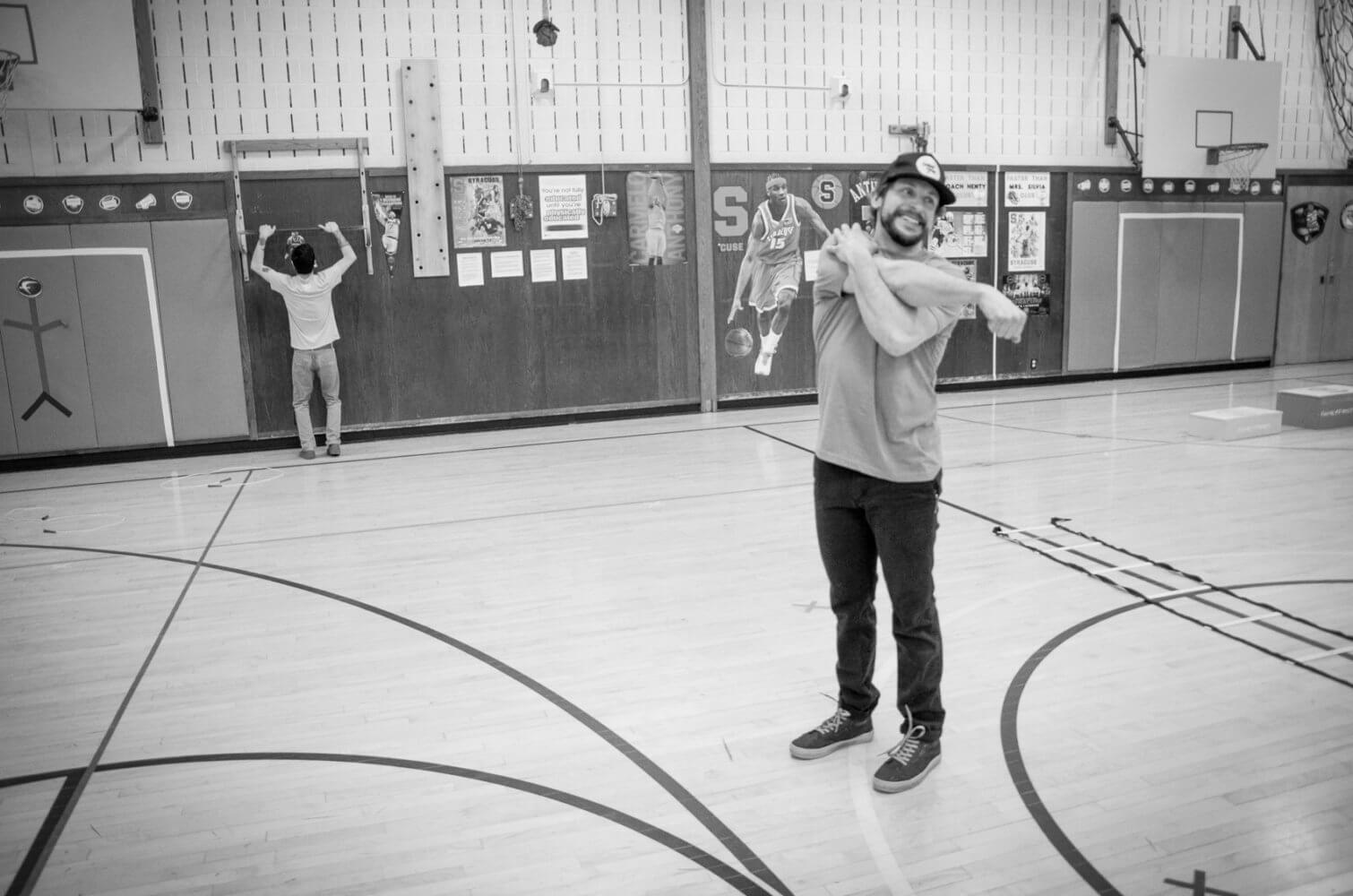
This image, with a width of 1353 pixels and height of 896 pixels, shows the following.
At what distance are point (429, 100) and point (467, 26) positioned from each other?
74 centimetres

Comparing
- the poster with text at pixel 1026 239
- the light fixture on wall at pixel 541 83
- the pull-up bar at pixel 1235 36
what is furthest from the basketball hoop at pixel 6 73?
the pull-up bar at pixel 1235 36

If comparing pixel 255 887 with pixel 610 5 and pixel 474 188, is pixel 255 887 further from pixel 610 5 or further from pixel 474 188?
pixel 610 5

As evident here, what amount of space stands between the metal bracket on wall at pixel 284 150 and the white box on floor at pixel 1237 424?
6.89 m

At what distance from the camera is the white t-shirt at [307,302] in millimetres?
7742

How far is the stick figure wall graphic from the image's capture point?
775 cm

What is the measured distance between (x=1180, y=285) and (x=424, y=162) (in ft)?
27.0

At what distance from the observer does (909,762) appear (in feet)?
8.86

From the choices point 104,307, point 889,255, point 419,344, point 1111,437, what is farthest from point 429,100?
point 889,255

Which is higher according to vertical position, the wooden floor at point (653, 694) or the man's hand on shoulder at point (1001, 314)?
the man's hand on shoulder at point (1001, 314)

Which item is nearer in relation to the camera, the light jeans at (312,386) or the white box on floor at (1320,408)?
the white box on floor at (1320,408)

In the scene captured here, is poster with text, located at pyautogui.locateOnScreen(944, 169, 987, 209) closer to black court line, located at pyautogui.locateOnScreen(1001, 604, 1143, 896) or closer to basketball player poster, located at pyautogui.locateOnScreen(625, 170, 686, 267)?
basketball player poster, located at pyautogui.locateOnScreen(625, 170, 686, 267)

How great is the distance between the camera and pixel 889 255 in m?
2.65

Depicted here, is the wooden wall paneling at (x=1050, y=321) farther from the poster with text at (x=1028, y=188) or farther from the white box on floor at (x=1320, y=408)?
the white box on floor at (x=1320, y=408)

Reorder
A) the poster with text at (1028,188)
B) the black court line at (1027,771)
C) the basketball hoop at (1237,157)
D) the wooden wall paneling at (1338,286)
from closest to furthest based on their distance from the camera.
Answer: the black court line at (1027,771), the poster with text at (1028,188), the basketball hoop at (1237,157), the wooden wall paneling at (1338,286)
